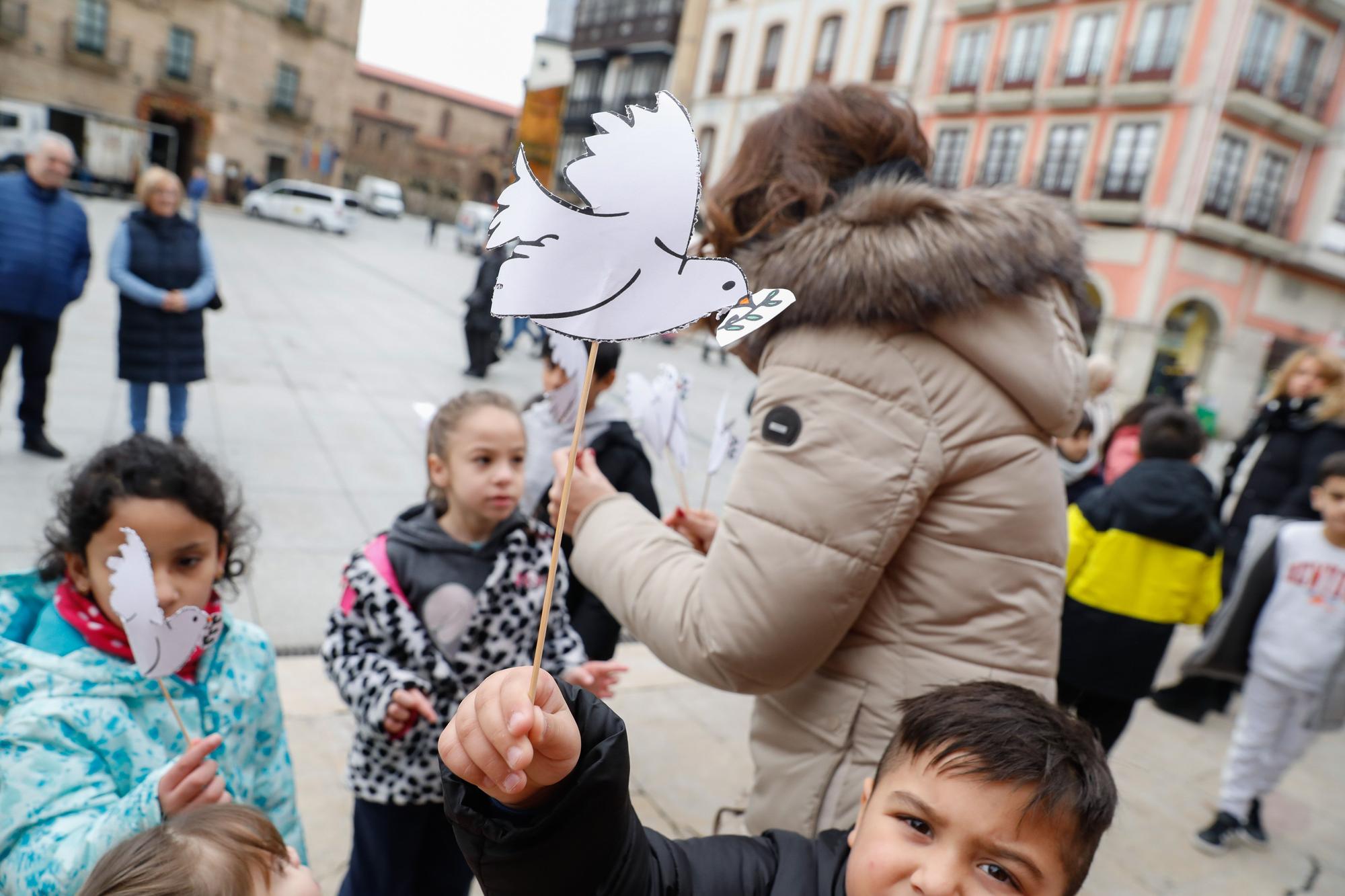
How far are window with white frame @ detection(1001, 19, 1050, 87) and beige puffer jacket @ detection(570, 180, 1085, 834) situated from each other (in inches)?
930

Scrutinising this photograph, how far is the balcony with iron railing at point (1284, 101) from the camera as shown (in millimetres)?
18500

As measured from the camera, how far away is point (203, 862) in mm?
978

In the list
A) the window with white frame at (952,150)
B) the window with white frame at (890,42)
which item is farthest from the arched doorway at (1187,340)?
the window with white frame at (890,42)

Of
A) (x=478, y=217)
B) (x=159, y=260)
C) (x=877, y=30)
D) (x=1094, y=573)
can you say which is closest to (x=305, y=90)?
(x=478, y=217)

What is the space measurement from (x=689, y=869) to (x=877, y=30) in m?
26.5

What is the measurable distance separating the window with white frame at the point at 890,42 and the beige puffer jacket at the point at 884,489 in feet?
83.1

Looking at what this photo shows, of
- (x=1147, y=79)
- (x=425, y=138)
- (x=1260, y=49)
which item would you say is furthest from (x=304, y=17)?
(x=1260, y=49)

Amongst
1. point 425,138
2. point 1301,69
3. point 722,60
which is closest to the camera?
point 1301,69

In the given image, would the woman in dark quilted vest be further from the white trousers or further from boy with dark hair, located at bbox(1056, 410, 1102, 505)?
the white trousers

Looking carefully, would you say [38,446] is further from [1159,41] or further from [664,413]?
[1159,41]

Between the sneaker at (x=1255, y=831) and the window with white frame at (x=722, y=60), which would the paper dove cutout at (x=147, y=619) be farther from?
the window with white frame at (x=722, y=60)

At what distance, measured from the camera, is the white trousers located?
9.93 ft

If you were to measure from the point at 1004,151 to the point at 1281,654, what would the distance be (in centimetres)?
2201

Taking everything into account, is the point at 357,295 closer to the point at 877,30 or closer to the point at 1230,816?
the point at 1230,816
